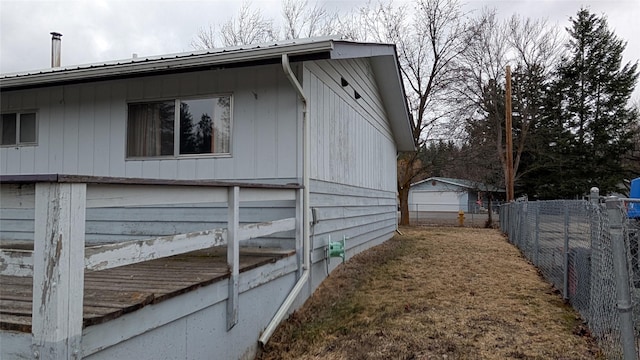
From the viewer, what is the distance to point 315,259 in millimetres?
6039

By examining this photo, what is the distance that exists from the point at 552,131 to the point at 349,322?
95.6 ft

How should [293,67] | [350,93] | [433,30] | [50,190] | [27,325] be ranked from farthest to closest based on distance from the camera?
[433,30] < [350,93] < [293,67] < [27,325] < [50,190]

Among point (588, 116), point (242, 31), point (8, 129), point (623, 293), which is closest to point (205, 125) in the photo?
point (8, 129)

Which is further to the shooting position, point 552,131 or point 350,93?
point 552,131

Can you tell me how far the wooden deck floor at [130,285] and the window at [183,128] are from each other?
1760 mm

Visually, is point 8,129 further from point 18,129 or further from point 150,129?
point 150,129

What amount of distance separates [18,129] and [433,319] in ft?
23.5

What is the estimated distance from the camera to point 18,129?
696 cm

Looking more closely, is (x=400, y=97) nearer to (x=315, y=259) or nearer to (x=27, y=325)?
(x=315, y=259)

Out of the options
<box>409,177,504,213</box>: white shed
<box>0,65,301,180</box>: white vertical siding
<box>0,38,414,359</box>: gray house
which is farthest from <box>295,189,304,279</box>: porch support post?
<box>409,177,504,213</box>: white shed

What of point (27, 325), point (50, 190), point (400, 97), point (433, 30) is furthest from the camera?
point (433, 30)

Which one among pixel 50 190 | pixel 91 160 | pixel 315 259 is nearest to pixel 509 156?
pixel 315 259

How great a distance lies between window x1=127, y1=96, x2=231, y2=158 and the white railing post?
3.80 m

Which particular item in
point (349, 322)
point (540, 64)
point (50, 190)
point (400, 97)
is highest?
point (540, 64)
